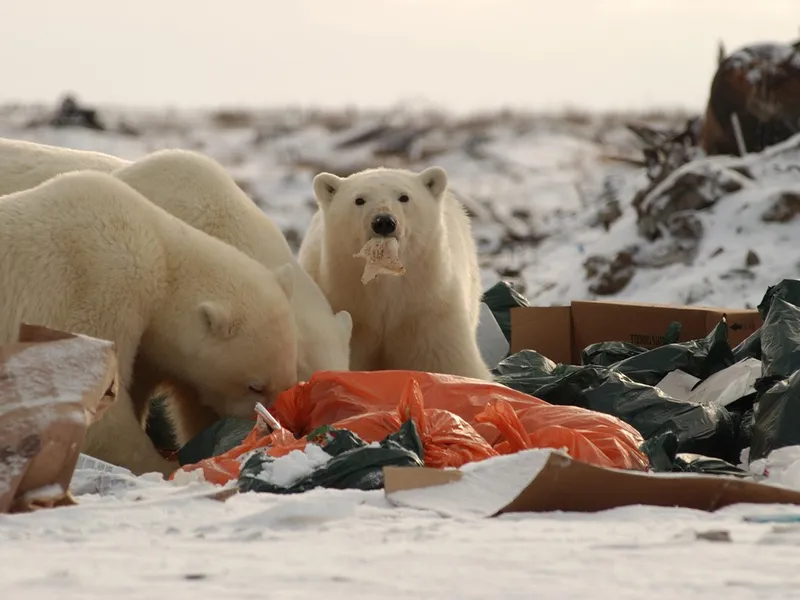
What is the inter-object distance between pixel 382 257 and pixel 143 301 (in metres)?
1.31

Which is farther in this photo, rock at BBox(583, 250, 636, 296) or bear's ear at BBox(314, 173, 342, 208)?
rock at BBox(583, 250, 636, 296)

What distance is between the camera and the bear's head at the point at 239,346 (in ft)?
15.2

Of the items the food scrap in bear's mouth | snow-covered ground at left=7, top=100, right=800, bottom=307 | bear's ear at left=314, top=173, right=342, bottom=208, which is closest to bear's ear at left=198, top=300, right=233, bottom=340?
the food scrap in bear's mouth

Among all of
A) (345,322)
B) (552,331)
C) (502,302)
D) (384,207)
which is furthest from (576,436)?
(502,302)

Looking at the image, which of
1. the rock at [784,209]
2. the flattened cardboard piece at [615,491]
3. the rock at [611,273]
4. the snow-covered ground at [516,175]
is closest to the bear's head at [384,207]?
the flattened cardboard piece at [615,491]

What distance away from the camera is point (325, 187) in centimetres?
593

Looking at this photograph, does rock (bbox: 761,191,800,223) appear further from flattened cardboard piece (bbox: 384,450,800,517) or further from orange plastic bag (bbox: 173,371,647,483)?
flattened cardboard piece (bbox: 384,450,800,517)

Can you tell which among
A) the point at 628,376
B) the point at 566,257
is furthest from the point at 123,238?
the point at 566,257

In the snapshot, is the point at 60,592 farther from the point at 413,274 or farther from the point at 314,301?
the point at 413,274

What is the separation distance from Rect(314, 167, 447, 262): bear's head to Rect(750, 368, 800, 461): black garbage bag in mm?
2035

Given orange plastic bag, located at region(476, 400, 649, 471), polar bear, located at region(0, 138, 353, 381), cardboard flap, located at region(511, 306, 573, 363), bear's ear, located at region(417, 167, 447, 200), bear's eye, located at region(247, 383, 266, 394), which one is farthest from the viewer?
cardboard flap, located at region(511, 306, 573, 363)

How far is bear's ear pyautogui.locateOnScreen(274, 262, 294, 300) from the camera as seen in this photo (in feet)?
16.3

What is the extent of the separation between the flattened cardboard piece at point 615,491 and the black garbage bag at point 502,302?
4176mm

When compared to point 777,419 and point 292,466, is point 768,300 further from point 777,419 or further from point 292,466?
point 292,466
